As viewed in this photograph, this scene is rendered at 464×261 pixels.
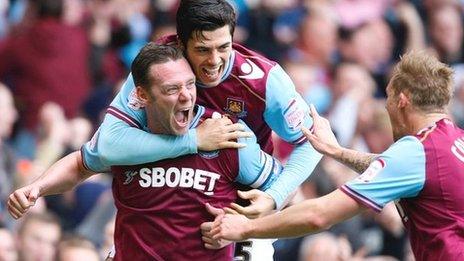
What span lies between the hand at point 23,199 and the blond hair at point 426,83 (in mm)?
1844

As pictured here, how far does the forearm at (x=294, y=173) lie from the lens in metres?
7.95

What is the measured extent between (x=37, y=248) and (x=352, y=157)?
11.1 ft

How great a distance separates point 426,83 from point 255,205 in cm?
100

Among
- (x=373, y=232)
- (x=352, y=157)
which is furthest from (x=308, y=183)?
(x=352, y=157)

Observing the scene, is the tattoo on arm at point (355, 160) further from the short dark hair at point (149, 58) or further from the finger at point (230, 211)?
the short dark hair at point (149, 58)

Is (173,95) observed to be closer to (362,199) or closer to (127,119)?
(127,119)

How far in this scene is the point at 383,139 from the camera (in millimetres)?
12609

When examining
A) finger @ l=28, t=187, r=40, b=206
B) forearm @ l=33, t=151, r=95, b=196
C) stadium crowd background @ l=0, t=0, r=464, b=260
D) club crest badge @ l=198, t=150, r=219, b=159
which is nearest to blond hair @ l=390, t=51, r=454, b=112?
club crest badge @ l=198, t=150, r=219, b=159

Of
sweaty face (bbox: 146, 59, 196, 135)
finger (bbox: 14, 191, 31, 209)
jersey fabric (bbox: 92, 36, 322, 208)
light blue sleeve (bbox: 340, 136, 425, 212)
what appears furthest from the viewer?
finger (bbox: 14, 191, 31, 209)

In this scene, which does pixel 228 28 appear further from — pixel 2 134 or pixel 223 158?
pixel 2 134

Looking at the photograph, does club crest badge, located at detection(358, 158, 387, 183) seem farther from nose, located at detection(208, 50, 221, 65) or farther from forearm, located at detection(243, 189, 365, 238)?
nose, located at detection(208, 50, 221, 65)

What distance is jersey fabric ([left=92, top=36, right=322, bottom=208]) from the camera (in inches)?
310

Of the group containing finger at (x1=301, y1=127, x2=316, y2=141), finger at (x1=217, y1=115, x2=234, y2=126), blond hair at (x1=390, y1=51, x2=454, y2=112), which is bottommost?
finger at (x1=301, y1=127, x2=316, y2=141)

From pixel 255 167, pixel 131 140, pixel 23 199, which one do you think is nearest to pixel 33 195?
pixel 23 199
